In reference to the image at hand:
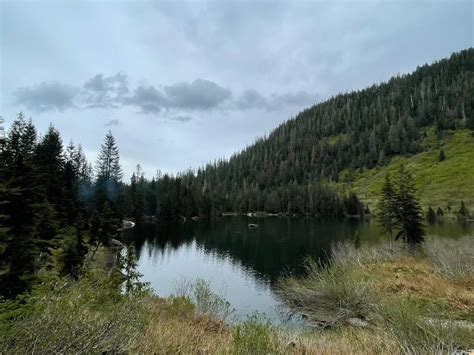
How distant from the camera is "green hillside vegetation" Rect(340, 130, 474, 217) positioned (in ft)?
403

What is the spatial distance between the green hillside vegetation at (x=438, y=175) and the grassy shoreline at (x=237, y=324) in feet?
353

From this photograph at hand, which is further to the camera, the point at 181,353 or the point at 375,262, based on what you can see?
the point at 375,262

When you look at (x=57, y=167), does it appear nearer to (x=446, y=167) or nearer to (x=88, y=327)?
(x=88, y=327)

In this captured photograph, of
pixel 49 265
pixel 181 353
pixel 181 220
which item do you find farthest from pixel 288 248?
pixel 181 220

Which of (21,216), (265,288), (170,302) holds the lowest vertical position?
(265,288)

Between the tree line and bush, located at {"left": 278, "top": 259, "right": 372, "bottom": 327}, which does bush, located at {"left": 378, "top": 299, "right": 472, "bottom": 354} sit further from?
the tree line

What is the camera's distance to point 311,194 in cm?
15750

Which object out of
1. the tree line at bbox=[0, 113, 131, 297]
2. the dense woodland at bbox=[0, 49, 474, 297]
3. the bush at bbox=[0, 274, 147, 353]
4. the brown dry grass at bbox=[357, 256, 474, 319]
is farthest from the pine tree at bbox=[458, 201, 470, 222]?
the bush at bbox=[0, 274, 147, 353]

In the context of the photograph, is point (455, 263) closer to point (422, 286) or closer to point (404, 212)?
point (422, 286)

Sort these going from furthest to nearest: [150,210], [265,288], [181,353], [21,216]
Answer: [150,210] → [265,288] → [21,216] → [181,353]

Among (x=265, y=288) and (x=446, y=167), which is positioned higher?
(x=446, y=167)

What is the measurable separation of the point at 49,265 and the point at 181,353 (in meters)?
21.9

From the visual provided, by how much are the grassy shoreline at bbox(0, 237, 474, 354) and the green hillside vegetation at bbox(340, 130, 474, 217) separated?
107681 millimetres

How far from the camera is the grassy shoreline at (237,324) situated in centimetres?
582
